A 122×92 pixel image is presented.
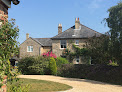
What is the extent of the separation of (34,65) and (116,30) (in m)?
12.2

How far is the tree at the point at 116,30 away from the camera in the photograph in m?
14.3

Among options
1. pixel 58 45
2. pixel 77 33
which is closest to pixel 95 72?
pixel 58 45

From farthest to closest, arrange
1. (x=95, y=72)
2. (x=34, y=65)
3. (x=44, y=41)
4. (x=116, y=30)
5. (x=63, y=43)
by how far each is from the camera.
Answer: (x=44, y=41)
(x=63, y=43)
(x=34, y=65)
(x=95, y=72)
(x=116, y=30)

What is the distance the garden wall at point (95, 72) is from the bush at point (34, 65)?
7.78 feet

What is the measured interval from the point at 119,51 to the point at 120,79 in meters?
2.50

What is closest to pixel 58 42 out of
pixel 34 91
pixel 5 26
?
pixel 34 91

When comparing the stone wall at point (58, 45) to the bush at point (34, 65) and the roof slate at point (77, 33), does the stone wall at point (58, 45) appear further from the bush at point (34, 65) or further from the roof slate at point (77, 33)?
the bush at point (34, 65)

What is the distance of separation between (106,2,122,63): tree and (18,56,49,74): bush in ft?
33.0

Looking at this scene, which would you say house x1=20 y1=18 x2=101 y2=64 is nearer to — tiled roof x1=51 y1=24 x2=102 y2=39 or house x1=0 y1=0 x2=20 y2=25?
tiled roof x1=51 y1=24 x2=102 y2=39

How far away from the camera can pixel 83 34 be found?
31031 millimetres

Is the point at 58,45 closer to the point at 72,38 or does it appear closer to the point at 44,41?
the point at 72,38

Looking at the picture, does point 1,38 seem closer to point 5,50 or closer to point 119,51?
point 5,50

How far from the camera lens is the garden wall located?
49.0 ft

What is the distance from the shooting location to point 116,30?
14445 mm
